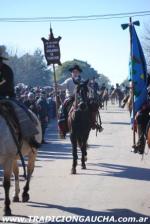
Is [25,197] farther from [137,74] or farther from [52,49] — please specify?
[52,49]

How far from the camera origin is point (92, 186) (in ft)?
38.9

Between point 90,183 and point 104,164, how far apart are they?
9.88ft

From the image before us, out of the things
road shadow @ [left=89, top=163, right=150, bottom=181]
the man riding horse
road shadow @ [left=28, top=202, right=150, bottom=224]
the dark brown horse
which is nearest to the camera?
road shadow @ [left=28, top=202, right=150, bottom=224]

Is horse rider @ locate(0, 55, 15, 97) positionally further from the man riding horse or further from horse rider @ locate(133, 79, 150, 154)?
the man riding horse

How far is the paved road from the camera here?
9781 mm

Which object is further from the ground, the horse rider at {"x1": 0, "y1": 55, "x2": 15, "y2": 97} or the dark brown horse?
the horse rider at {"x1": 0, "y1": 55, "x2": 15, "y2": 97}

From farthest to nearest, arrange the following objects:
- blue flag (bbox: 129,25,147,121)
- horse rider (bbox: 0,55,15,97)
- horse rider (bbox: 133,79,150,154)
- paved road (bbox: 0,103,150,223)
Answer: blue flag (bbox: 129,25,147,121), horse rider (bbox: 133,79,150,154), horse rider (bbox: 0,55,15,97), paved road (bbox: 0,103,150,223)

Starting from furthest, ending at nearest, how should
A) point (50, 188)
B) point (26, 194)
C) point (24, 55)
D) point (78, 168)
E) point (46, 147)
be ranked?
point (24, 55) → point (46, 147) → point (78, 168) → point (50, 188) → point (26, 194)

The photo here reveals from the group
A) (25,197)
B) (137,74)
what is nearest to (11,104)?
(25,197)

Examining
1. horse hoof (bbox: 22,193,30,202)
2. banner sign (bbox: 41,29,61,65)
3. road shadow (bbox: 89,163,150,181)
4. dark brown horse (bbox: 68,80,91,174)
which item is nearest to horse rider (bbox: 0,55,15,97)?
horse hoof (bbox: 22,193,30,202)

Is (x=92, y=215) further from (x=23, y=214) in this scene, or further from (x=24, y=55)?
(x=24, y=55)

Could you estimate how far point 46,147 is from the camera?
20.2 metres

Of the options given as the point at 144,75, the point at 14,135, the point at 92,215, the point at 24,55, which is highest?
the point at 24,55

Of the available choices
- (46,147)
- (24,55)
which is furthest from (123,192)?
(24,55)
